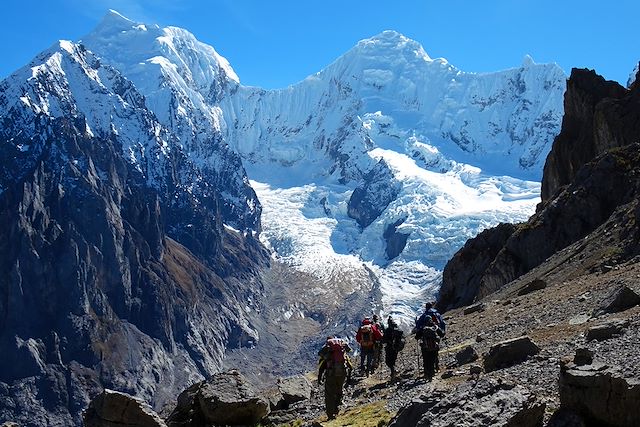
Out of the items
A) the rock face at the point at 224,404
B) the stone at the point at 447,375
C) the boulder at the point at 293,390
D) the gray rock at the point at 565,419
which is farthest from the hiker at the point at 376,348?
the gray rock at the point at 565,419

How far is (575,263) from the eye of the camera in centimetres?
5125

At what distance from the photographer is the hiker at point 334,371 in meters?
25.7

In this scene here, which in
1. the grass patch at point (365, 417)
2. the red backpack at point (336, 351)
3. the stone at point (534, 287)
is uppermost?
the stone at point (534, 287)

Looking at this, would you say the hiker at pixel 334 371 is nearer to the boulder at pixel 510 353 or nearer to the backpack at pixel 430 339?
the backpack at pixel 430 339

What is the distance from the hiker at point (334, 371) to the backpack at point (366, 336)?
22.9 feet

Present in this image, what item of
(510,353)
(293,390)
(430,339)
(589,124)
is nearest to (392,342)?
(293,390)

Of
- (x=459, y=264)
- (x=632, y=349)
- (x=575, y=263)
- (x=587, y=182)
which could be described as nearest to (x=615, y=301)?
(x=632, y=349)

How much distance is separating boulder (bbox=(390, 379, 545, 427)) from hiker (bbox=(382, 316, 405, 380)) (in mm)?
15153

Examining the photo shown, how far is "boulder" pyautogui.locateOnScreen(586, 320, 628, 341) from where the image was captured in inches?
861

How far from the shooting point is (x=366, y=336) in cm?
3491

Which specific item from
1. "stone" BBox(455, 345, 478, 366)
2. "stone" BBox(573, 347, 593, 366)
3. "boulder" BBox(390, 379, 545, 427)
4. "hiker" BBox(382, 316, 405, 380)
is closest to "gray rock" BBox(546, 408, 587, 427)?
"boulder" BBox(390, 379, 545, 427)

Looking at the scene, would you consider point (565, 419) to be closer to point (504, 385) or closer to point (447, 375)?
point (504, 385)

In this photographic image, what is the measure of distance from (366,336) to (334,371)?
8.78 metres

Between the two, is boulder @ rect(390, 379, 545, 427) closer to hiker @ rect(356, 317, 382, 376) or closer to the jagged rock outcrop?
hiker @ rect(356, 317, 382, 376)
